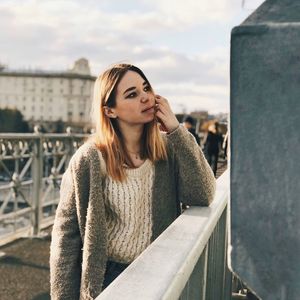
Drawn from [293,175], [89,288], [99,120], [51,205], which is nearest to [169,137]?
[99,120]

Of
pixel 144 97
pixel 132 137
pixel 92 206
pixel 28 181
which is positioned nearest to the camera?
pixel 92 206

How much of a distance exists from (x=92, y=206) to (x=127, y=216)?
188mm

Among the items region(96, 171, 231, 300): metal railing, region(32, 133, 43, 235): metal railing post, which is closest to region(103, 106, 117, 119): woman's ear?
region(96, 171, 231, 300): metal railing

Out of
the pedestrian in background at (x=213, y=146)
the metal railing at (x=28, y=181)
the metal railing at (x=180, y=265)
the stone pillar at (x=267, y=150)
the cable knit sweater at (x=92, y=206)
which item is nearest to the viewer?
the stone pillar at (x=267, y=150)

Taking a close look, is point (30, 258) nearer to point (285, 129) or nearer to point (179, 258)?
point (179, 258)

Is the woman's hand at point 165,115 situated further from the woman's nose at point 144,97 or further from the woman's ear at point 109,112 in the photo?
the woman's ear at point 109,112

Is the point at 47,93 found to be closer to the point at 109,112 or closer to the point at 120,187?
the point at 109,112

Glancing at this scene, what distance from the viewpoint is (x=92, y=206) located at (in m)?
2.02

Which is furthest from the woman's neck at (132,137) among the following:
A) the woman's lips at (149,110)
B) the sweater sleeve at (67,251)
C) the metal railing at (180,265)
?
the metal railing at (180,265)

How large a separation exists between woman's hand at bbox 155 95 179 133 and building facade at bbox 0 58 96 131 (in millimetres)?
137102

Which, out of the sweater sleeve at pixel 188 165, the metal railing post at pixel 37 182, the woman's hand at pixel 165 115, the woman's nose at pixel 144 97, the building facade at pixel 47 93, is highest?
the building facade at pixel 47 93

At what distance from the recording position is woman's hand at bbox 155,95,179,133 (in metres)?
2.21

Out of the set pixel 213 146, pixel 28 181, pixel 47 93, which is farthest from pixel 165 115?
pixel 47 93

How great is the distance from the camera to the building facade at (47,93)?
140 metres
